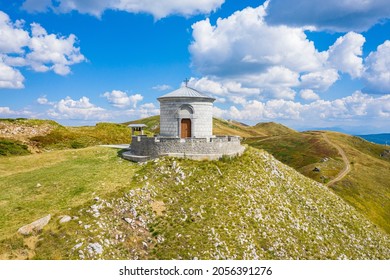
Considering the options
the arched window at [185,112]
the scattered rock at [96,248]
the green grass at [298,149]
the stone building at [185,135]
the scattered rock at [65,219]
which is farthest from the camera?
the green grass at [298,149]

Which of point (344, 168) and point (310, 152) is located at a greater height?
point (310, 152)

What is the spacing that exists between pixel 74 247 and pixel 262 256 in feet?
48.0

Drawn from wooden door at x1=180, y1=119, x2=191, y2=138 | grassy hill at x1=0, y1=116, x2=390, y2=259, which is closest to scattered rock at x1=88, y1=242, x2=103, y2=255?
grassy hill at x1=0, y1=116, x2=390, y2=259

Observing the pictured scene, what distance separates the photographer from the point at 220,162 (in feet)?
107

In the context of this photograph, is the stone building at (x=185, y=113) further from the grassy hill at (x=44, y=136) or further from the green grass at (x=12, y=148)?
the grassy hill at (x=44, y=136)

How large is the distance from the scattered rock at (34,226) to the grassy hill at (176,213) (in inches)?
17.5

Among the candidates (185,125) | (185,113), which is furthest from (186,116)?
(185,125)

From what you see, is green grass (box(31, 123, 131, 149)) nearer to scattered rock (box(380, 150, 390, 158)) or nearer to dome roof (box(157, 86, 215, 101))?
dome roof (box(157, 86, 215, 101))

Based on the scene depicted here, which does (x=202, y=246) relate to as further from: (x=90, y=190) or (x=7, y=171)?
(x=7, y=171)

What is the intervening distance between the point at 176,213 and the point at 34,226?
10796 mm

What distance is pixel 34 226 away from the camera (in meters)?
20.4

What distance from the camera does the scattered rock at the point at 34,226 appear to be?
19.9 m

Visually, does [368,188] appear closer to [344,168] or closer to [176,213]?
[344,168]

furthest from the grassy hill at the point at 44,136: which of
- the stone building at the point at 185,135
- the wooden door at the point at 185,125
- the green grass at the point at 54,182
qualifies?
the wooden door at the point at 185,125
